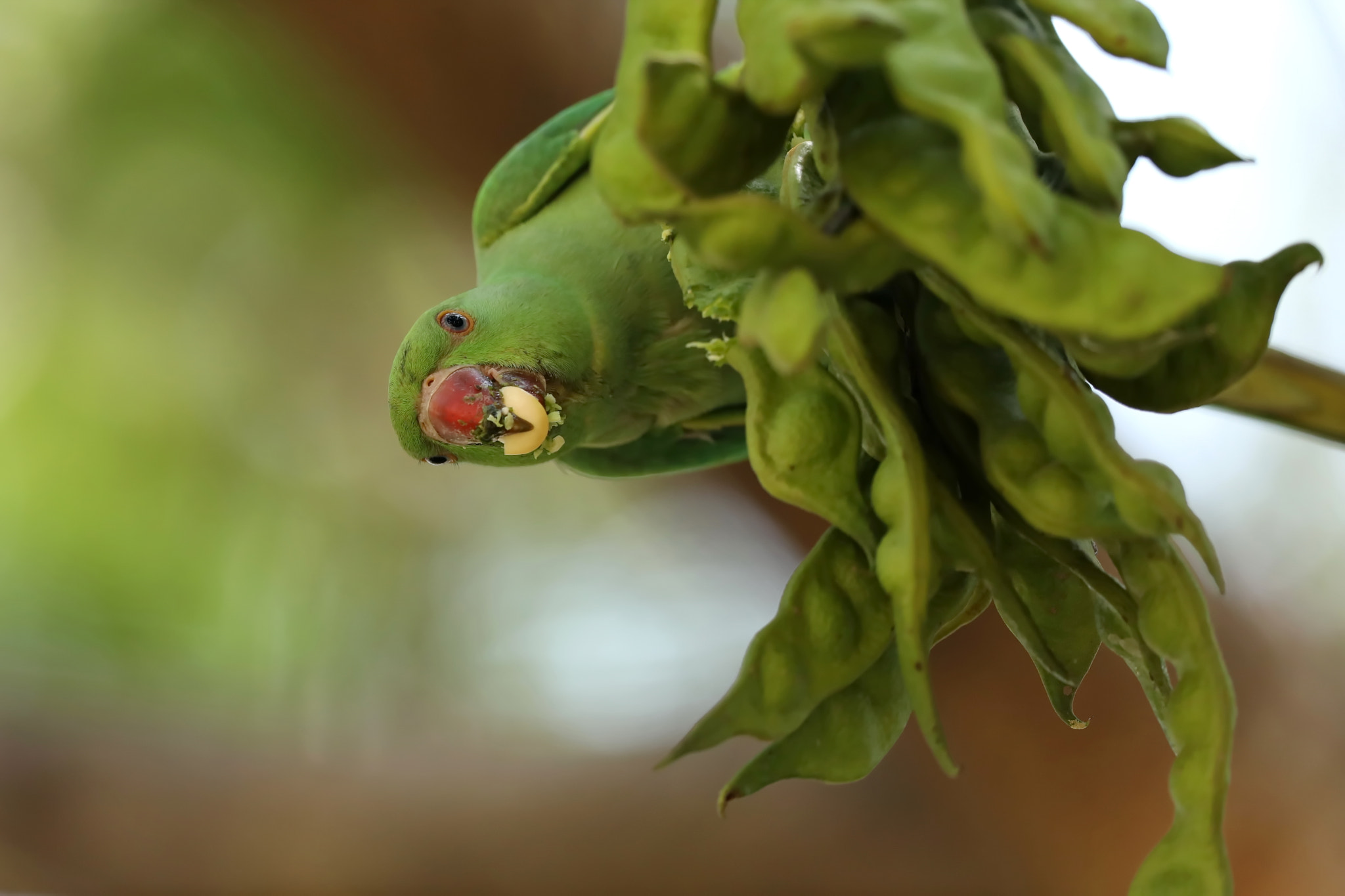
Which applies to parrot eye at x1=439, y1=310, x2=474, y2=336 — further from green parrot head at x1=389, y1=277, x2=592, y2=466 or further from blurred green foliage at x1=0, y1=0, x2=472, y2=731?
blurred green foliage at x1=0, y1=0, x2=472, y2=731

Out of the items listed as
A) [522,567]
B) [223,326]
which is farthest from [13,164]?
[522,567]

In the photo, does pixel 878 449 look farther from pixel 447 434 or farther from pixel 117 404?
pixel 117 404

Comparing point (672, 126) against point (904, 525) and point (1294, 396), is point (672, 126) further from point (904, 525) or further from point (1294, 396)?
point (1294, 396)

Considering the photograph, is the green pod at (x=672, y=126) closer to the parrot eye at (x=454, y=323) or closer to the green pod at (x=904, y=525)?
A: the green pod at (x=904, y=525)

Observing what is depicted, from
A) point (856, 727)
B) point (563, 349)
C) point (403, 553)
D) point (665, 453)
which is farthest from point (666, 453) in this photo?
point (403, 553)

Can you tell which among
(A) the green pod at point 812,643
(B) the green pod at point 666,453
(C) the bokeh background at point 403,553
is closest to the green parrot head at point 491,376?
(B) the green pod at point 666,453

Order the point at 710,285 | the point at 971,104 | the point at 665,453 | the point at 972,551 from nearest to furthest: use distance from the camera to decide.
→ the point at 971,104 < the point at 972,551 < the point at 710,285 < the point at 665,453

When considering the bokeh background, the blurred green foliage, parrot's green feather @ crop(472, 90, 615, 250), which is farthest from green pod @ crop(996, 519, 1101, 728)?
the blurred green foliage
